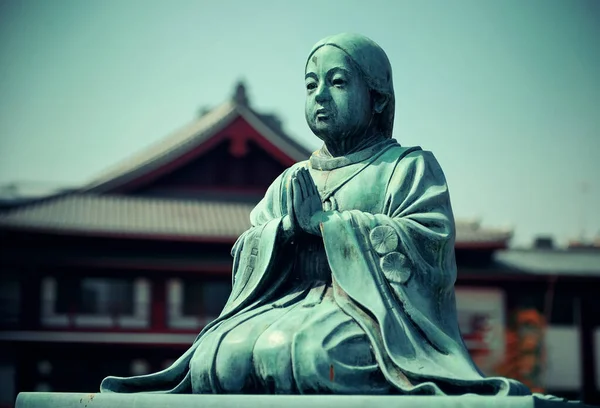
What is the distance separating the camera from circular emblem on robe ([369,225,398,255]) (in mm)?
5090

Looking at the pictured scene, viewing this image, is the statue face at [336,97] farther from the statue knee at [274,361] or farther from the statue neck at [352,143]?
the statue knee at [274,361]

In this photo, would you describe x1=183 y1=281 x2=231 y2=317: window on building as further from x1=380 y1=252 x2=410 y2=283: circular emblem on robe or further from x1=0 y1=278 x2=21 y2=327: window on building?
x1=380 y1=252 x2=410 y2=283: circular emblem on robe

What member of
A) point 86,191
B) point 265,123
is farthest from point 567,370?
point 86,191

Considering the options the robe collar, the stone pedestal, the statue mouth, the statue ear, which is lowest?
the stone pedestal

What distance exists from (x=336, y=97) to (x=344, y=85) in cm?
7

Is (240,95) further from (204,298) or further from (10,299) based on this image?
(10,299)

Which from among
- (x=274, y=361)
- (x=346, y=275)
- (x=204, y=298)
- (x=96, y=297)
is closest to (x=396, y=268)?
(x=346, y=275)

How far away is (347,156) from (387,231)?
623mm

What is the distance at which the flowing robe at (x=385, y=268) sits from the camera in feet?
15.8

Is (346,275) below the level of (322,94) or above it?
below

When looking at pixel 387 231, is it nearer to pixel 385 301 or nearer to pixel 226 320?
pixel 385 301

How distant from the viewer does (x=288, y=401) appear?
15.0ft

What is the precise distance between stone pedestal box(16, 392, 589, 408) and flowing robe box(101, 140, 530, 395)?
0.16 metres

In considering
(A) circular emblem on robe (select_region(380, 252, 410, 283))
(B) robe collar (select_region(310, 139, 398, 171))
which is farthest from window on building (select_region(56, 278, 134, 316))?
(A) circular emblem on robe (select_region(380, 252, 410, 283))
